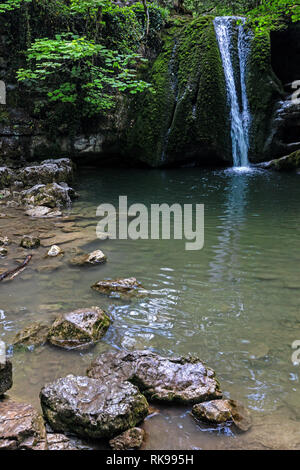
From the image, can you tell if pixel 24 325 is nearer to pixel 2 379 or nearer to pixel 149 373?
pixel 2 379

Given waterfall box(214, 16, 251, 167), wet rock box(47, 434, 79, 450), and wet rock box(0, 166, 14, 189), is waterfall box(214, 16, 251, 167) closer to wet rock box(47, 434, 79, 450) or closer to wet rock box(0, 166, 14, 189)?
wet rock box(0, 166, 14, 189)

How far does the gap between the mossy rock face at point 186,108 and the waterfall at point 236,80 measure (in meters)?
0.27

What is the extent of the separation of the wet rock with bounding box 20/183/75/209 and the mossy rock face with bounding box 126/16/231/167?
483 centimetres

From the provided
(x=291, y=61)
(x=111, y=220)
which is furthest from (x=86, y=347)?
(x=291, y=61)

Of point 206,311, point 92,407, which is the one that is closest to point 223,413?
point 92,407

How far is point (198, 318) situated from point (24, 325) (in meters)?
1.55

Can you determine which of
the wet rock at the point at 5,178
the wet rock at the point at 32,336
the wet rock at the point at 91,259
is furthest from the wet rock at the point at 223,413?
the wet rock at the point at 5,178

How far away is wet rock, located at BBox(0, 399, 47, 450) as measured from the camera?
1511 millimetres

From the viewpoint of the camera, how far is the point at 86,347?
254 centimetres

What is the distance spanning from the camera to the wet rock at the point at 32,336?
8.39 feet

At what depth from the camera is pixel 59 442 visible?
1660 millimetres

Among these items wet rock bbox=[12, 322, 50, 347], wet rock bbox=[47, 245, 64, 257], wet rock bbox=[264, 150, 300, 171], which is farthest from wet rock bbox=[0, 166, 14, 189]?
wet rock bbox=[264, 150, 300, 171]

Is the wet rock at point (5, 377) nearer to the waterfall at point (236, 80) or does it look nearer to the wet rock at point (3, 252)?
the wet rock at point (3, 252)

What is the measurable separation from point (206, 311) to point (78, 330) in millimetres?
1178
